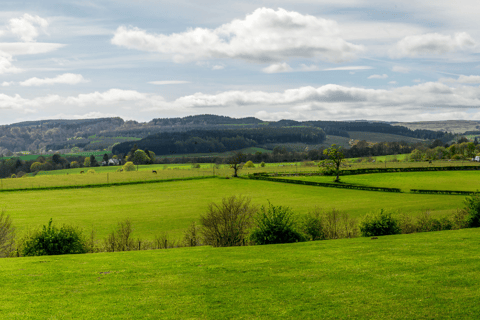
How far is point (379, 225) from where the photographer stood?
37.1 meters

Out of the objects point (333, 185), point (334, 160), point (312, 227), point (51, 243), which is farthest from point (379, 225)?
point (334, 160)

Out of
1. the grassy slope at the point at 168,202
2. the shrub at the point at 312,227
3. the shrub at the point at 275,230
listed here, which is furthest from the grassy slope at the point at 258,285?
the grassy slope at the point at 168,202

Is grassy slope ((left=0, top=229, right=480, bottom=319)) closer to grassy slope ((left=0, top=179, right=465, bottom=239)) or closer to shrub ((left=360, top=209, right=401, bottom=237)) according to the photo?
shrub ((left=360, top=209, right=401, bottom=237))

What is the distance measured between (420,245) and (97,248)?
30.6m

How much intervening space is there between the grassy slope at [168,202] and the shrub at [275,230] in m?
22.0

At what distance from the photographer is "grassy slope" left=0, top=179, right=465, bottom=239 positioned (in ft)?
211

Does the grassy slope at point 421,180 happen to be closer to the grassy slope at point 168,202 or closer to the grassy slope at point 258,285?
the grassy slope at point 168,202

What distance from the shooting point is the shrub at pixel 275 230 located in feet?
109

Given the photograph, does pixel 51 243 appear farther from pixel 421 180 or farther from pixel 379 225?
pixel 421 180

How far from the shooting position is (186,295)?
16766 mm

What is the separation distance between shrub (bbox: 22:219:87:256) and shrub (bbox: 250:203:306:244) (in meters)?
16.0

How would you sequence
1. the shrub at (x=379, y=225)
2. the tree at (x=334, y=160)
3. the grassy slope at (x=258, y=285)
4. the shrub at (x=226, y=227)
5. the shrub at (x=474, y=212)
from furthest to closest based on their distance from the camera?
the tree at (x=334, y=160) < the shrub at (x=474, y=212) < the shrub at (x=226, y=227) < the shrub at (x=379, y=225) < the grassy slope at (x=258, y=285)

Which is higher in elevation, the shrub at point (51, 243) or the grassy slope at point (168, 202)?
the shrub at point (51, 243)

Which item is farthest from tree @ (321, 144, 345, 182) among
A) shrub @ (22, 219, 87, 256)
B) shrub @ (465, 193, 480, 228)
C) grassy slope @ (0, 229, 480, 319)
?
shrub @ (22, 219, 87, 256)
